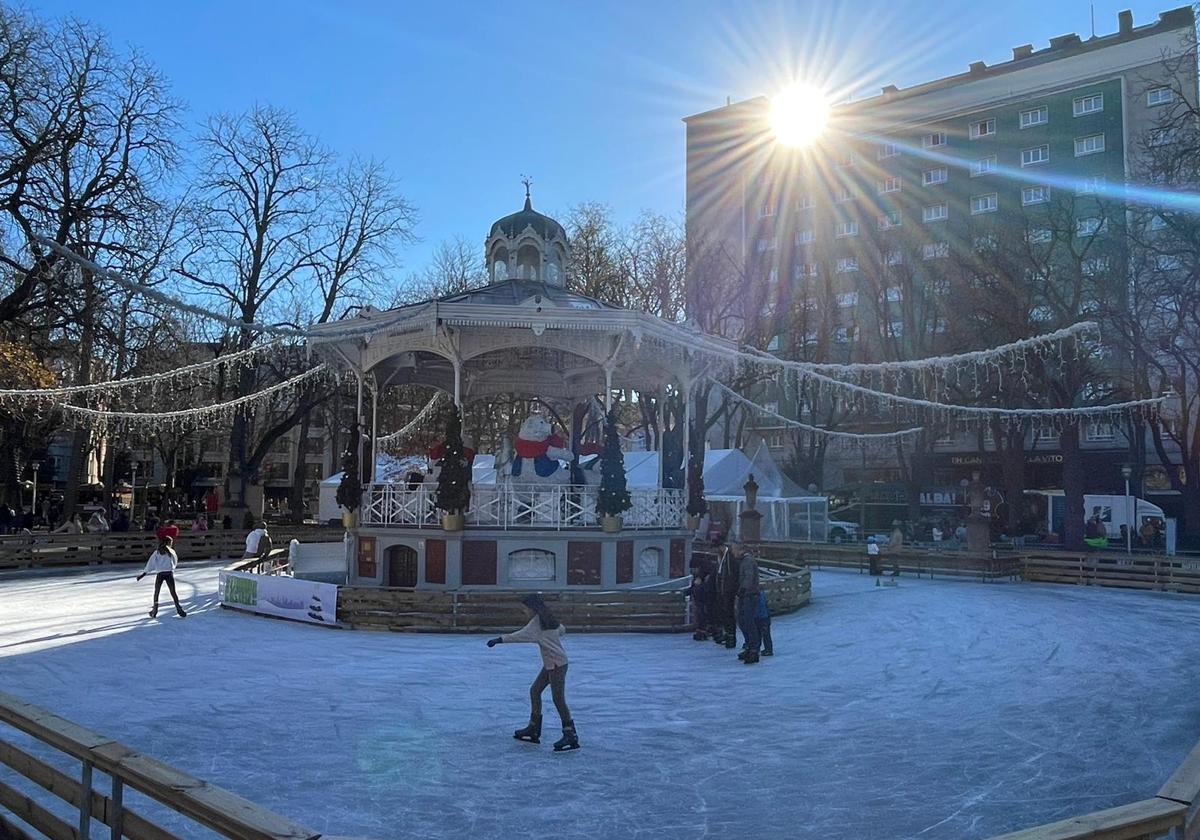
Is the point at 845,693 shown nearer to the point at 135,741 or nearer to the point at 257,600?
the point at 135,741

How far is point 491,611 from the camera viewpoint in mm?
16609

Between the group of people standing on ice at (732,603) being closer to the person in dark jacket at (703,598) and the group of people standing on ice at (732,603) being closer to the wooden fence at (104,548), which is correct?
the person in dark jacket at (703,598)

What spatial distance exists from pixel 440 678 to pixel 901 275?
126 ft

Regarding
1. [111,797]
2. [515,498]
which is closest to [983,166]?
[515,498]

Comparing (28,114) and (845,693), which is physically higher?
(28,114)

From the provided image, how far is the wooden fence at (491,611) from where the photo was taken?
16.6 metres

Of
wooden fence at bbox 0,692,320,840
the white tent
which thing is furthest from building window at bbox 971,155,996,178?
wooden fence at bbox 0,692,320,840

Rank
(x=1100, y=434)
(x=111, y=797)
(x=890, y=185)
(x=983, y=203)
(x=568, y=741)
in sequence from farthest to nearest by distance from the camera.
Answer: (x=890, y=185) → (x=983, y=203) → (x=1100, y=434) → (x=568, y=741) → (x=111, y=797)

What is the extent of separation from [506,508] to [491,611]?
364cm

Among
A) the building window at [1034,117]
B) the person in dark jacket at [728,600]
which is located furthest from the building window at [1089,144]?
the person in dark jacket at [728,600]

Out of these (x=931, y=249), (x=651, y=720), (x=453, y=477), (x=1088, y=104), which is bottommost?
(x=651, y=720)

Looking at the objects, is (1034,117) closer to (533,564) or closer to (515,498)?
(515,498)

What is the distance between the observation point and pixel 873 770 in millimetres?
8625

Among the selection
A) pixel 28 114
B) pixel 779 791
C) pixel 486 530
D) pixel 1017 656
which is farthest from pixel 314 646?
pixel 28 114
